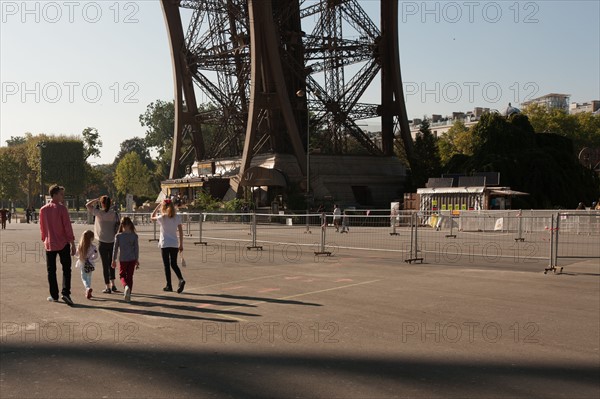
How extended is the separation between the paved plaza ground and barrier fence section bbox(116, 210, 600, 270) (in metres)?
4.00

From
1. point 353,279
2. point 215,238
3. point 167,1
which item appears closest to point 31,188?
point 167,1

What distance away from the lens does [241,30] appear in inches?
2356

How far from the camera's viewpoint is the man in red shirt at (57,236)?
1019 centimetres

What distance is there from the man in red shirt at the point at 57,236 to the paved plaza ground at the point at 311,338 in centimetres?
44

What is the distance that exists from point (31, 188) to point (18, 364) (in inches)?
4249

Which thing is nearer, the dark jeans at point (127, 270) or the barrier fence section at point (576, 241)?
the dark jeans at point (127, 270)

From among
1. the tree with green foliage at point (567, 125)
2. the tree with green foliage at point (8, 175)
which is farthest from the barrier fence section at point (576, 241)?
the tree with green foliage at point (8, 175)

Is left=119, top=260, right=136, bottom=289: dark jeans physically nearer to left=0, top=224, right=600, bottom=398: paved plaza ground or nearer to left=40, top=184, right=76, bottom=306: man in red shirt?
left=0, top=224, right=600, bottom=398: paved plaza ground

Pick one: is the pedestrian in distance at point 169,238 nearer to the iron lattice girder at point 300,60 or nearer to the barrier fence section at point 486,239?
the barrier fence section at point 486,239

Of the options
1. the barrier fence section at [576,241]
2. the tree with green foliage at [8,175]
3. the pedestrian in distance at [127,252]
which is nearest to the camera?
the pedestrian in distance at [127,252]

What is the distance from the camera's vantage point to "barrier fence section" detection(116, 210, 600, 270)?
17688 mm

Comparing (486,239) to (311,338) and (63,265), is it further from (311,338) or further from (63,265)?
(311,338)

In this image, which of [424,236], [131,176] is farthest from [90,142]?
[424,236]

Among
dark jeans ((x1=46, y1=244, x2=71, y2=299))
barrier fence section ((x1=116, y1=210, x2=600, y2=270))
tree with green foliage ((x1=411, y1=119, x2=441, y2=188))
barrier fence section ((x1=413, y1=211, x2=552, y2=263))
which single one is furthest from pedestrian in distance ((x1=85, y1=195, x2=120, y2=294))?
tree with green foliage ((x1=411, y1=119, x2=441, y2=188))
